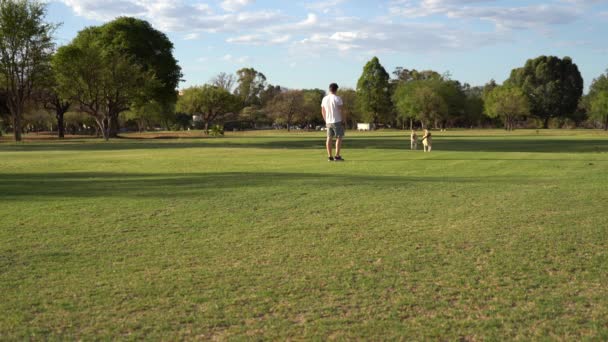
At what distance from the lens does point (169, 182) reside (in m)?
12.0

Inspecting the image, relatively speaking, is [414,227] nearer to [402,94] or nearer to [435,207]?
[435,207]

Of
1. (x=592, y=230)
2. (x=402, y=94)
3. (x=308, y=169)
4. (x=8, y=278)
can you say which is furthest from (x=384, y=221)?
(x=402, y=94)

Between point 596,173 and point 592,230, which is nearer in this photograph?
point 592,230

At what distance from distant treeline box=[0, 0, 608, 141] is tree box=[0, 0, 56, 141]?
8cm

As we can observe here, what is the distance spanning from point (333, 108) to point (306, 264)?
11.6m

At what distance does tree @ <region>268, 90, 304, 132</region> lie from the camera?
120 meters

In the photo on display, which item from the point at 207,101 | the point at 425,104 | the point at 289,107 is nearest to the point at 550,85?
the point at 425,104

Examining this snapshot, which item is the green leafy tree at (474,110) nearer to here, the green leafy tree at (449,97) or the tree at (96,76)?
the green leafy tree at (449,97)

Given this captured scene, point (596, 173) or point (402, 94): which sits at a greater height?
point (402, 94)

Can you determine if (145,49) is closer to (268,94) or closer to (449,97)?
(449,97)

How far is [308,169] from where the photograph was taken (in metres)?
15.0

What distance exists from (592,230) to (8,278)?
639 cm

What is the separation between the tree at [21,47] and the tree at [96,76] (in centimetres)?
238

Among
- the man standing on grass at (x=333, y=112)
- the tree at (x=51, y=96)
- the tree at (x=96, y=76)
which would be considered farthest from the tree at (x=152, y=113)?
the man standing on grass at (x=333, y=112)
